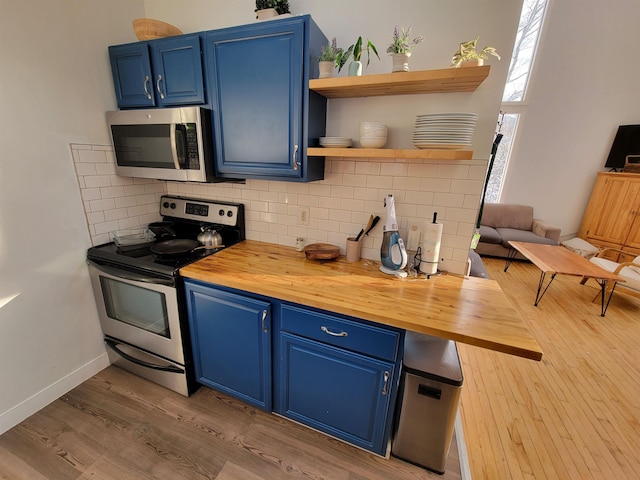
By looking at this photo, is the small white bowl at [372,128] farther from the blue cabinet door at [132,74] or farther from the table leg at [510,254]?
the table leg at [510,254]

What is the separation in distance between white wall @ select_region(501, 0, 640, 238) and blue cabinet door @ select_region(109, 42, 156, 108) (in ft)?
17.9

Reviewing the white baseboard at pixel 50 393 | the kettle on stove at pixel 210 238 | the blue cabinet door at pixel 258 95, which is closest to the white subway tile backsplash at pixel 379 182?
the blue cabinet door at pixel 258 95

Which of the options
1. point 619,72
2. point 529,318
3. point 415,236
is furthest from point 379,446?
point 619,72

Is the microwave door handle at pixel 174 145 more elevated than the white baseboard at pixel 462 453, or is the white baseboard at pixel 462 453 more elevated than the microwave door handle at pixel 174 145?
the microwave door handle at pixel 174 145

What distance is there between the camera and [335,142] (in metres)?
1.47

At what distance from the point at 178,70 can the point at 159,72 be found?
147 mm

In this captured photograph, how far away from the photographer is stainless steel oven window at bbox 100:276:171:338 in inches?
64.4

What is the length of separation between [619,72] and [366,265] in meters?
5.61

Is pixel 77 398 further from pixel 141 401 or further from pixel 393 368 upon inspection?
pixel 393 368

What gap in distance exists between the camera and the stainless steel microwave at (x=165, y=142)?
1.60 metres

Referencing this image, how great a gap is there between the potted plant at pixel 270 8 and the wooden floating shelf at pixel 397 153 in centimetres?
78

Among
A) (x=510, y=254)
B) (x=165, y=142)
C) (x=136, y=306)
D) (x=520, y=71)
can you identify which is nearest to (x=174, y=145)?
(x=165, y=142)

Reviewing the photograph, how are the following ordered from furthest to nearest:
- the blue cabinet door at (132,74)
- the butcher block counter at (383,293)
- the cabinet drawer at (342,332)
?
the blue cabinet door at (132,74), the cabinet drawer at (342,332), the butcher block counter at (383,293)

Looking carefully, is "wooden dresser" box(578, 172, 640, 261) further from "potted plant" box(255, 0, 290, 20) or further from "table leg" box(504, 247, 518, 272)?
"potted plant" box(255, 0, 290, 20)
